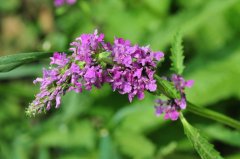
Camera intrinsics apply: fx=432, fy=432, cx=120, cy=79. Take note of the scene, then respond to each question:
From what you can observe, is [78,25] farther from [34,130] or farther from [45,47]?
[34,130]

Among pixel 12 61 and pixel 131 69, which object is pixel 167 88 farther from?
pixel 12 61

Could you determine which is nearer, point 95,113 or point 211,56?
point 211,56

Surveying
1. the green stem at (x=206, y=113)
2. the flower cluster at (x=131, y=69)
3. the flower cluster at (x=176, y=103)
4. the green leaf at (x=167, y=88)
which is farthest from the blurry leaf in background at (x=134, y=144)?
the flower cluster at (x=131, y=69)

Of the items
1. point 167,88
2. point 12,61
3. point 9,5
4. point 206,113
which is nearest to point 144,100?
point 206,113

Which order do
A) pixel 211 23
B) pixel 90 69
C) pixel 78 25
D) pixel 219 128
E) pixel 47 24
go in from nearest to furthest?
pixel 90 69, pixel 219 128, pixel 211 23, pixel 78 25, pixel 47 24

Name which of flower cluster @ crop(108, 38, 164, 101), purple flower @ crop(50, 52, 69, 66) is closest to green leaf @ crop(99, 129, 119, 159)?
flower cluster @ crop(108, 38, 164, 101)

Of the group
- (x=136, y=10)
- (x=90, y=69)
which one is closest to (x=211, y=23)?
(x=136, y=10)

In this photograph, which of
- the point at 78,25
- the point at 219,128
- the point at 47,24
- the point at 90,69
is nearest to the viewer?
the point at 90,69
